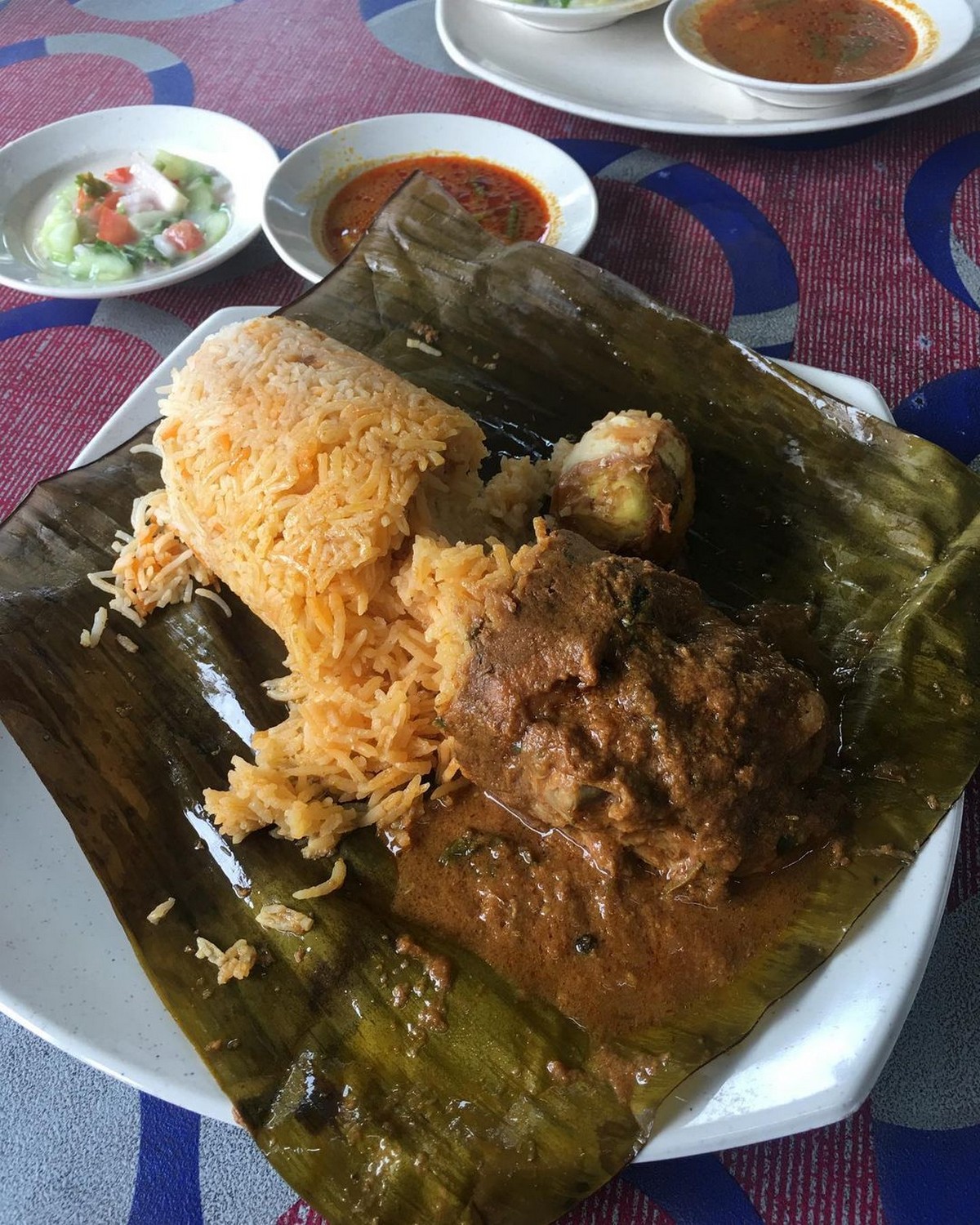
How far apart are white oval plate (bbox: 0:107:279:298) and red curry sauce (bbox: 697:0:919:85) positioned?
2218 millimetres

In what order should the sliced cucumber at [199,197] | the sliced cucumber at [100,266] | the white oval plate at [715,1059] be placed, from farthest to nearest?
the sliced cucumber at [199,197], the sliced cucumber at [100,266], the white oval plate at [715,1059]

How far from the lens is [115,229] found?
4.09 metres

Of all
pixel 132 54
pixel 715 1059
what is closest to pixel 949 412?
pixel 715 1059

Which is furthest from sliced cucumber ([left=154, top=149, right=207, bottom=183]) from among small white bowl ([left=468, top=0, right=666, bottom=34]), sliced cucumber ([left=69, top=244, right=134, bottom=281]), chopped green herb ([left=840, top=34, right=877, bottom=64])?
chopped green herb ([left=840, top=34, right=877, bottom=64])

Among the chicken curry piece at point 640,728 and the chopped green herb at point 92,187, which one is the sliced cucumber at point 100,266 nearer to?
the chopped green herb at point 92,187

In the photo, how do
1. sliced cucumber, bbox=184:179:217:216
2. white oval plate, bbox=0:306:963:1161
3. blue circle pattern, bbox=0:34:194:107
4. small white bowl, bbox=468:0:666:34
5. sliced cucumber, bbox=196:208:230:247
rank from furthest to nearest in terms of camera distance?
blue circle pattern, bbox=0:34:194:107
small white bowl, bbox=468:0:666:34
sliced cucumber, bbox=184:179:217:216
sliced cucumber, bbox=196:208:230:247
white oval plate, bbox=0:306:963:1161

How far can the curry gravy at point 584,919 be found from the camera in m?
2.16

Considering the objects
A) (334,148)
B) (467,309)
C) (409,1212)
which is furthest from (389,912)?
(334,148)

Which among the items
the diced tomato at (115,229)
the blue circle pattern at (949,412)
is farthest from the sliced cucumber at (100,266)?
the blue circle pattern at (949,412)

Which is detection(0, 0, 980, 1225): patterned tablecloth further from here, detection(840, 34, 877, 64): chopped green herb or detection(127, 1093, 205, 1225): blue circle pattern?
detection(840, 34, 877, 64): chopped green herb

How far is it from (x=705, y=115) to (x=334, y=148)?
5.61 ft

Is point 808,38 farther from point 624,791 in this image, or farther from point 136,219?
point 624,791

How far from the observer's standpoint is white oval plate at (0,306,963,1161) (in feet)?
6.19

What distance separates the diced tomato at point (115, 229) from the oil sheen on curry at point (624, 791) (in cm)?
277
